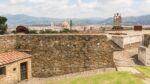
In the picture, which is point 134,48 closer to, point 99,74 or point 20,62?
point 99,74

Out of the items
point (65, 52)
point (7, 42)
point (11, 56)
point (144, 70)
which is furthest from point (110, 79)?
point (7, 42)

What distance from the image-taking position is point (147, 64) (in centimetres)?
2030

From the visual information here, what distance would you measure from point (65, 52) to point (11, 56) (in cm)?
405

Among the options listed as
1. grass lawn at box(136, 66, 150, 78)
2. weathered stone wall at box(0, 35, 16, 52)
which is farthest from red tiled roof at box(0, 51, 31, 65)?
grass lawn at box(136, 66, 150, 78)

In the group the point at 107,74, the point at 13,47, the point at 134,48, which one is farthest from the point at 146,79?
the point at 13,47

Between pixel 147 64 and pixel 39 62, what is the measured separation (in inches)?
319

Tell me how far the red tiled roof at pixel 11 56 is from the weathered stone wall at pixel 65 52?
86 cm

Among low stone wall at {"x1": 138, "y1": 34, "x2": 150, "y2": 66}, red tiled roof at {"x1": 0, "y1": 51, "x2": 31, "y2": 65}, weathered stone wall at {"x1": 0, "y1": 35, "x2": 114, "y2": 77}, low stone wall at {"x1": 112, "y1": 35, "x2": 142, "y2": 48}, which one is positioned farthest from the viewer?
low stone wall at {"x1": 112, "y1": 35, "x2": 142, "y2": 48}

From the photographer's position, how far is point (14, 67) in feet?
66.9

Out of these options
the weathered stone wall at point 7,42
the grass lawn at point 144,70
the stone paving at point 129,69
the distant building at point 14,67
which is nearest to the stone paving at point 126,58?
the stone paving at point 129,69

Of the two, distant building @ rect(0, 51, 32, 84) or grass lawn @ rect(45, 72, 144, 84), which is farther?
distant building @ rect(0, 51, 32, 84)

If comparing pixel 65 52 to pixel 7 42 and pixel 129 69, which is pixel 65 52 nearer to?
pixel 7 42

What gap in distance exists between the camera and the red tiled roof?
19562 mm

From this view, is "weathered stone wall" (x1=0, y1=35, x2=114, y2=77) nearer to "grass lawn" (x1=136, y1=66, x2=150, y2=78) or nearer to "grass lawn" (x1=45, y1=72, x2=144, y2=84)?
"grass lawn" (x1=136, y1=66, x2=150, y2=78)
